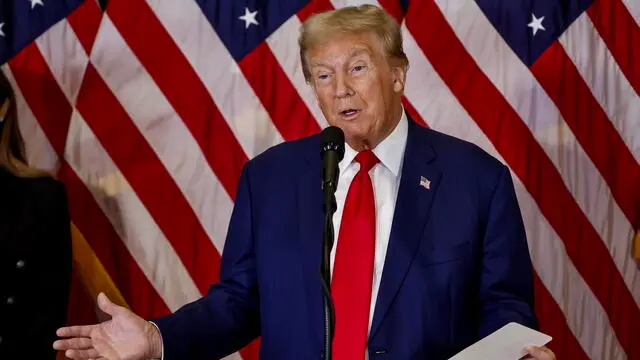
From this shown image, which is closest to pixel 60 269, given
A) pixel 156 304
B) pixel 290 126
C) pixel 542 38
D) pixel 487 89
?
pixel 156 304

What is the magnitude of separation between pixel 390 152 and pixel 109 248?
4.30ft

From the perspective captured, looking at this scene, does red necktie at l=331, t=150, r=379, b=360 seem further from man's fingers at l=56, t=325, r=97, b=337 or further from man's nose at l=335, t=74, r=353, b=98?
man's fingers at l=56, t=325, r=97, b=337

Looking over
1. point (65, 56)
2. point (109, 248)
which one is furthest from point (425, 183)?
point (65, 56)

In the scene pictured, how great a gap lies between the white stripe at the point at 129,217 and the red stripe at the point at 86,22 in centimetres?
25

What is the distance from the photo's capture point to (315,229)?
185 centimetres

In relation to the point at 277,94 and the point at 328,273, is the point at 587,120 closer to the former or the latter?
the point at 277,94

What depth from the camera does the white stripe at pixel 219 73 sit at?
285 cm

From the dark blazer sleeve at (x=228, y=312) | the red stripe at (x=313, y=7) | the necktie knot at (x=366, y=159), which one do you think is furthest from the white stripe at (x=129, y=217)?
the necktie knot at (x=366, y=159)

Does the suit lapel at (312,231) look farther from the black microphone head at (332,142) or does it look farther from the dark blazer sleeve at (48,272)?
the dark blazer sleeve at (48,272)

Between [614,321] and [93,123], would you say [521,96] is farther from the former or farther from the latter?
[93,123]

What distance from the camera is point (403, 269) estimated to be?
5.76 feet

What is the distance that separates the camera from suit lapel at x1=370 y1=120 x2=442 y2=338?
5.71 ft

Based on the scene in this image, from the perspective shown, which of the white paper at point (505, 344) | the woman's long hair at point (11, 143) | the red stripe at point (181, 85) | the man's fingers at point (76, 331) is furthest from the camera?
the red stripe at point (181, 85)

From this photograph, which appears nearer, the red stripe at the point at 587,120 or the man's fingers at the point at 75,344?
the man's fingers at the point at 75,344
